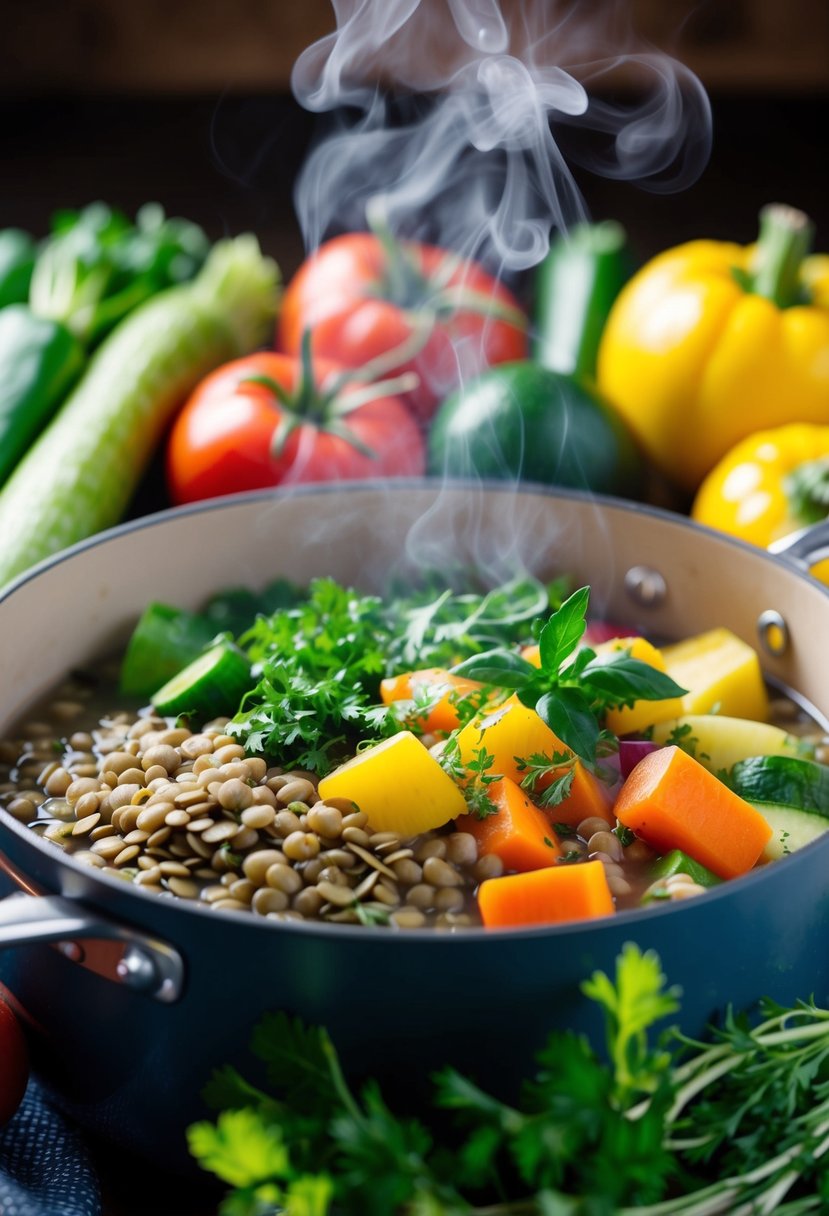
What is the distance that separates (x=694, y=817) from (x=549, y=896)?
0.96 feet

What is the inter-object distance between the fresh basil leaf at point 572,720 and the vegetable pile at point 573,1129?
0.41 m

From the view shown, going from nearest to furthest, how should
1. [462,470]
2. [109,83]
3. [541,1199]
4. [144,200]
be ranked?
[541,1199], [462,470], [144,200], [109,83]

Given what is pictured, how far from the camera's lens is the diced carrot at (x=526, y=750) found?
192 cm

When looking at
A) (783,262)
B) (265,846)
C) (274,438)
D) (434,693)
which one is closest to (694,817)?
(434,693)

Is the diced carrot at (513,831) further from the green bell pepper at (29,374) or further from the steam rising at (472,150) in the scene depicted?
the green bell pepper at (29,374)

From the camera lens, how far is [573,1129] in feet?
4.33

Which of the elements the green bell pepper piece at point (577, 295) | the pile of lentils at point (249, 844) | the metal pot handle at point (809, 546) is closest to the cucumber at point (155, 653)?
the pile of lentils at point (249, 844)

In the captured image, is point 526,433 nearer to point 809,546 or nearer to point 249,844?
point 809,546

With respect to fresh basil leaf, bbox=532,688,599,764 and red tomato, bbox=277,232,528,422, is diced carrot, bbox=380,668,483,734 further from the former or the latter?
red tomato, bbox=277,232,528,422

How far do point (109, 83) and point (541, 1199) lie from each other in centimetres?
547

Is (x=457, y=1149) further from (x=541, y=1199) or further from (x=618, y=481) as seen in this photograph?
(x=618, y=481)

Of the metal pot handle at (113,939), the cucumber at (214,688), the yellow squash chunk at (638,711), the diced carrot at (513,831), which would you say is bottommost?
the yellow squash chunk at (638,711)

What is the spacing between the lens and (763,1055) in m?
1.64

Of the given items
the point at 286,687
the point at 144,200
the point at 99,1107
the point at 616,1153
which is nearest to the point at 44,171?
the point at 144,200
